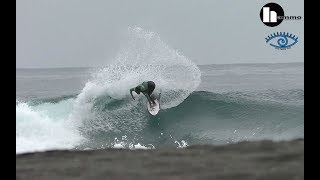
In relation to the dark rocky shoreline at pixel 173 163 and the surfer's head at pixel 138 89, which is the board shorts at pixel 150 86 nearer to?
the surfer's head at pixel 138 89

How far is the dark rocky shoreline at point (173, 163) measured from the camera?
7.94 metres

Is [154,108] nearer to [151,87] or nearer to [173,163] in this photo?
[151,87]

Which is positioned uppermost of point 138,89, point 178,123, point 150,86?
point 150,86

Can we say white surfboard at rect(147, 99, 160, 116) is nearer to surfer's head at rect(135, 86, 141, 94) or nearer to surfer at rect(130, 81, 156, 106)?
surfer at rect(130, 81, 156, 106)

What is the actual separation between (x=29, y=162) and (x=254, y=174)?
5.11 m

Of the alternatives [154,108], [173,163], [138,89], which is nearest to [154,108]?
[154,108]

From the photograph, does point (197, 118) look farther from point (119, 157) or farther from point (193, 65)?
point (119, 157)

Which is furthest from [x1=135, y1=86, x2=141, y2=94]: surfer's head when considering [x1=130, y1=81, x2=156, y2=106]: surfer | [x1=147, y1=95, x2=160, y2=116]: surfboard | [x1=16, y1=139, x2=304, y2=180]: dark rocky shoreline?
[x1=16, y1=139, x2=304, y2=180]: dark rocky shoreline

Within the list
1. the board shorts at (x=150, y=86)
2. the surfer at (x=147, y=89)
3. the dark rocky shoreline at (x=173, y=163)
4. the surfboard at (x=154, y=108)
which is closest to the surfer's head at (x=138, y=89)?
the surfer at (x=147, y=89)

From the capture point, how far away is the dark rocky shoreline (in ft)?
26.0

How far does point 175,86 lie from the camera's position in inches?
588

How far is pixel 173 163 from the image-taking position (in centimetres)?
880

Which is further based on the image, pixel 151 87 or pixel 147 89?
pixel 151 87
